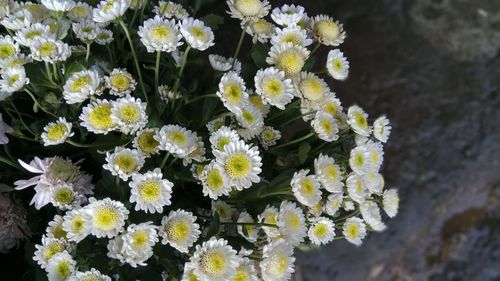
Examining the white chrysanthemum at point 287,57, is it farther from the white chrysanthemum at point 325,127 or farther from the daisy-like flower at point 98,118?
the daisy-like flower at point 98,118

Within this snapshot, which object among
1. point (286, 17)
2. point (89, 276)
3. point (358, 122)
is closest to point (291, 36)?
point (286, 17)

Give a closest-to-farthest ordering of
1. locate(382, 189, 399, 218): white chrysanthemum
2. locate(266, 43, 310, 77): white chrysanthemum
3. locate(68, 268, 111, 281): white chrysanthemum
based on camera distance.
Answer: locate(68, 268, 111, 281): white chrysanthemum
locate(266, 43, 310, 77): white chrysanthemum
locate(382, 189, 399, 218): white chrysanthemum

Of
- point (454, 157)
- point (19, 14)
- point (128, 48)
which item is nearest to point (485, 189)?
point (454, 157)

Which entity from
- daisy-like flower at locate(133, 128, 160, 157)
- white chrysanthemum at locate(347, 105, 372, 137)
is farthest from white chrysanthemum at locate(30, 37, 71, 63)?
white chrysanthemum at locate(347, 105, 372, 137)

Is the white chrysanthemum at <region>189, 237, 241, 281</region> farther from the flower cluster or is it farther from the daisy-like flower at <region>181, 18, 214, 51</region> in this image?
the daisy-like flower at <region>181, 18, 214, 51</region>

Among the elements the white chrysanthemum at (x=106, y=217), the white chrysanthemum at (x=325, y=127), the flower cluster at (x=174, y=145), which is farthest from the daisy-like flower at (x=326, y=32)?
the white chrysanthemum at (x=106, y=217)

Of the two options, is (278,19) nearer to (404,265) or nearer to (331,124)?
(331,124)
